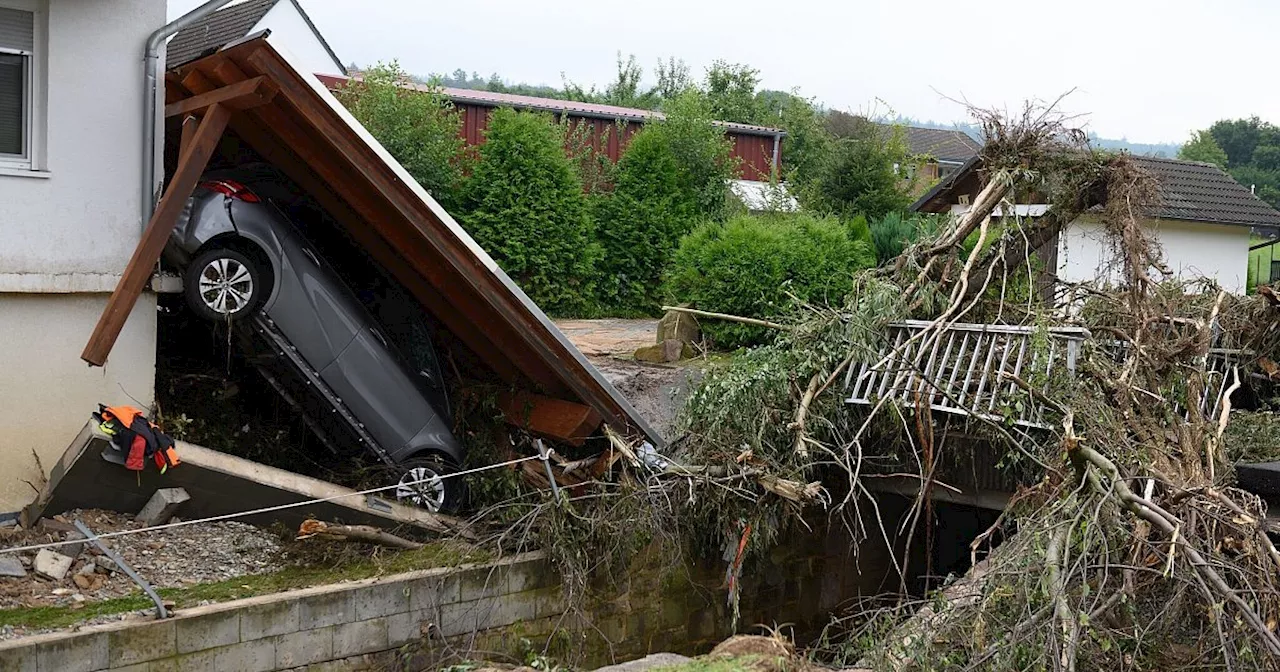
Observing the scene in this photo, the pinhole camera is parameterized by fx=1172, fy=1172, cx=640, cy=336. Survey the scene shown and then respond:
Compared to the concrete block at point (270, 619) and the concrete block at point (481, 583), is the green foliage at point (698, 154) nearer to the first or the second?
the concrete block at point (481, 583)

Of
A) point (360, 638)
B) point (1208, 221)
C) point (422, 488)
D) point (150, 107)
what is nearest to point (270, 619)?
point (360, 638)

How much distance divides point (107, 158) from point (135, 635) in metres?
3.66

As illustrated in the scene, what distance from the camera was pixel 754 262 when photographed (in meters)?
12.6

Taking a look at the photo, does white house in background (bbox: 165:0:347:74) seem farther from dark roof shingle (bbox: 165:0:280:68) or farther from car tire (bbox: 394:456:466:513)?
car tire (bbox: 394:456:466:513)

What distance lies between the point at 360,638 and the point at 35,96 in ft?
14.6

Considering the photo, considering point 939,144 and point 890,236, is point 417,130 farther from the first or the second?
point 939,144

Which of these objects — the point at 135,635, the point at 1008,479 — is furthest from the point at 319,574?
the point at 1008,479

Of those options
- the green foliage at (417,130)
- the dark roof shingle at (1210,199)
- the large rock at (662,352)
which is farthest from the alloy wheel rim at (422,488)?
the dark roof shingle at (1210,199)

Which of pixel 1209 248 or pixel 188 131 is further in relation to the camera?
pixel 1209 248

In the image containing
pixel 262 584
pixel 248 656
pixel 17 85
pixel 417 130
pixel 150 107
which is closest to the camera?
pixel 248 656

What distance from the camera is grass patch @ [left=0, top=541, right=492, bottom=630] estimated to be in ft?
21.7

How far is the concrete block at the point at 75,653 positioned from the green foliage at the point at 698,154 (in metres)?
13.2

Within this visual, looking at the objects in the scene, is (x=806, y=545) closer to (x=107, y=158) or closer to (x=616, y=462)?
(x=616, y=462)

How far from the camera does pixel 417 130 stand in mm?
16656
